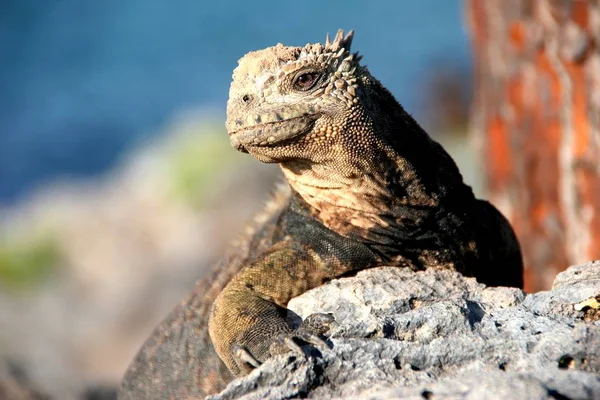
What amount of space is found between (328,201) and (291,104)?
0.66 m

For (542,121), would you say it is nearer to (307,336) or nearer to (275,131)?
(275,131)

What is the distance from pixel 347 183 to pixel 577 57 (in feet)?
18.2

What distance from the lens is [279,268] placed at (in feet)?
17.2

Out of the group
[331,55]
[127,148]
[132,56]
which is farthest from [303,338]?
[132,56]

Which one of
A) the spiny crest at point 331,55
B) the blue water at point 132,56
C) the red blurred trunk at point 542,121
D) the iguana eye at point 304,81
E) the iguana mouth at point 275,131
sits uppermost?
the blue water at point 132,56

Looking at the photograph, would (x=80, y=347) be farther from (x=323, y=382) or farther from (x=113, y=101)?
(x=113, y=101)

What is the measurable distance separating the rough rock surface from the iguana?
0.71 ft

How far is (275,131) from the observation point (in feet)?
15.7

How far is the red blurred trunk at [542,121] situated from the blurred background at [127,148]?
3.75 m

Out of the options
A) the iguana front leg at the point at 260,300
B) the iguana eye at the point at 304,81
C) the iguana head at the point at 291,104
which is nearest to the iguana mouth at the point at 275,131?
the iguana head at the point at 291,104

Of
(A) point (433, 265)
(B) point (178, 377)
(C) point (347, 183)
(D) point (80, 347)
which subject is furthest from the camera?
(D) point (80, 347)

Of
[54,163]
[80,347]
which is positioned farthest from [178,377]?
[54,163]

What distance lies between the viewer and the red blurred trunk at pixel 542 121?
9734 millimetres

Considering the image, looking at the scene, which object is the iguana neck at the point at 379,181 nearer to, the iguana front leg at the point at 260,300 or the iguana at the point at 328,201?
the iguana at the point at 328,201
